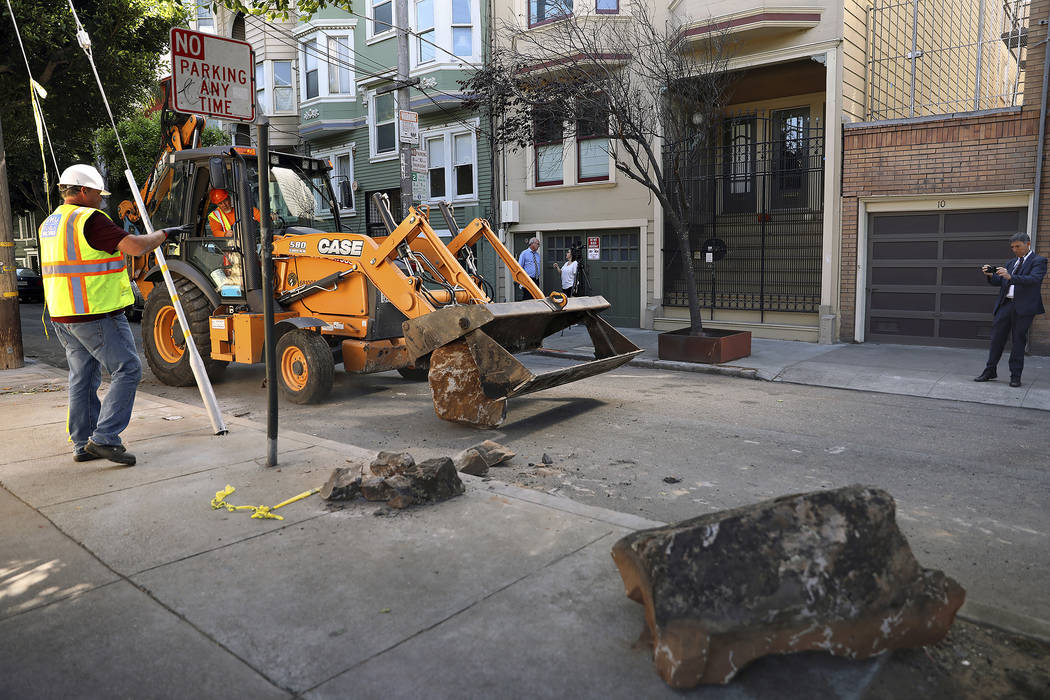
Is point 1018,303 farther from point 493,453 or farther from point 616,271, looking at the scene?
point 616,271

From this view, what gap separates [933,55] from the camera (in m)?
16.5

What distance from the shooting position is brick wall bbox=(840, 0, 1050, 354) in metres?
11.7

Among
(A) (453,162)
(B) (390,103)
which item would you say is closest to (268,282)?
(A) (453,162)

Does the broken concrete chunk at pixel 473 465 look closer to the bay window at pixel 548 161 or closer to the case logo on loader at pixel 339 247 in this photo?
the case logo on loader at pixel 339 247

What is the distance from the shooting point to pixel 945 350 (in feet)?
41.1

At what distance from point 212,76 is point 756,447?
5.30 m

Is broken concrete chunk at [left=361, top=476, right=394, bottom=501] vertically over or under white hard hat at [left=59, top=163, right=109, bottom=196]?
under

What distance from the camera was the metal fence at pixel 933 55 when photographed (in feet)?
45.2

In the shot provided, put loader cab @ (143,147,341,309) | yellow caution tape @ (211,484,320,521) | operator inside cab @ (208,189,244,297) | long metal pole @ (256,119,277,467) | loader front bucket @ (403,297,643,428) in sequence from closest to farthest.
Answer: yellow caution tape @ (211,484,320,521), long metal pole @ (256,119,277,467), loader front bucket @ (403,297,643,428), loader cab @ (143,147,341,309), operator inside cab @ (208,189,244,297)

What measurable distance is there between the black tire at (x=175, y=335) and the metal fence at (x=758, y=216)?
27.8 ft

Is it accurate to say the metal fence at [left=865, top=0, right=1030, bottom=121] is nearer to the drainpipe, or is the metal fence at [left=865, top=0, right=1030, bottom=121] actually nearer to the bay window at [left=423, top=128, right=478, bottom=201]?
the drainpipe

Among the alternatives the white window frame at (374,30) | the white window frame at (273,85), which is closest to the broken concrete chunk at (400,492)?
the white window frame at (374,30)

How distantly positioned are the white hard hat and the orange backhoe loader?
2.71 meters

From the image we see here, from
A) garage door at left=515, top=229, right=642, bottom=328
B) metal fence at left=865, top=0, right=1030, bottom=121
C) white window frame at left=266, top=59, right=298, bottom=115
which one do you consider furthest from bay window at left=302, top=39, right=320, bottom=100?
metal fence at left=865, top=0, right=1030, bottom=121
